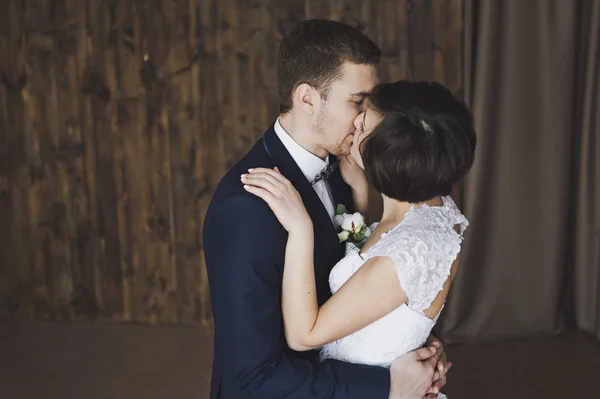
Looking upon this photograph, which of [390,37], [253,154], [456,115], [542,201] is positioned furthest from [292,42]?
[542,201]

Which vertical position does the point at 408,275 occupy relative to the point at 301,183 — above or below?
below

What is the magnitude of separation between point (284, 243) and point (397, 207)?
1.21 ft

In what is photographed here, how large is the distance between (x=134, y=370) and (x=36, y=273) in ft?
3.90

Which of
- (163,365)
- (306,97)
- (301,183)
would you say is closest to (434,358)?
(301,183)

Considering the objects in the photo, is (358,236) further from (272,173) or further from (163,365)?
(163,365)

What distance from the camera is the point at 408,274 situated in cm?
178

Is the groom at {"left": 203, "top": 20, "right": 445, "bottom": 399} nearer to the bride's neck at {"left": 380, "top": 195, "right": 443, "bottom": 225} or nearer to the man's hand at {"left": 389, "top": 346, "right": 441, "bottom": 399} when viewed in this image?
the man's hand at {"left": 389, "top": 346, "right": 441, "bottom": 399}

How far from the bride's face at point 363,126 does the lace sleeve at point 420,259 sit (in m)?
0.23

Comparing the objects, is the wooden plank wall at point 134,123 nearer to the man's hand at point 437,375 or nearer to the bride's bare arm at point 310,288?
the man's hand at point 437,375

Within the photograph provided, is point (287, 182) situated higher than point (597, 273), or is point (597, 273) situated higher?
point (287, 182)

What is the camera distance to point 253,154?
2.01 meters

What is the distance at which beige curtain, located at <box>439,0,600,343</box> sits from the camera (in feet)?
13.9

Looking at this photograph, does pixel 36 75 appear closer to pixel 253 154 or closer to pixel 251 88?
pixel 251 88

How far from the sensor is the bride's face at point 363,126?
1879 mm
